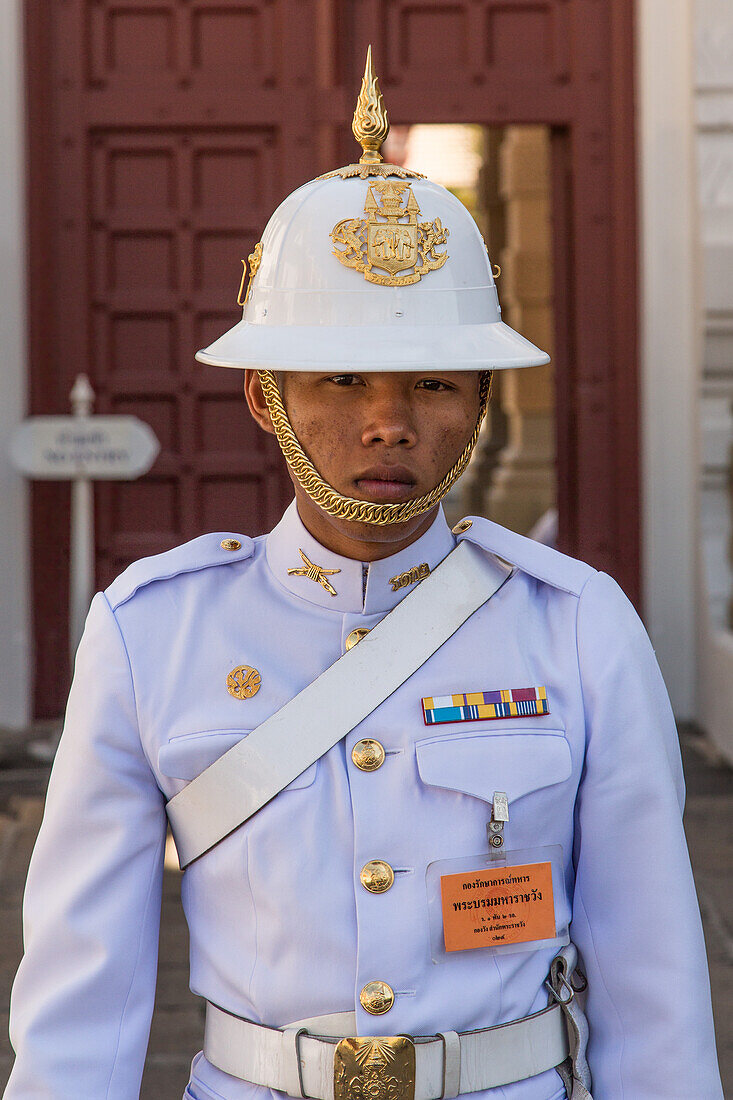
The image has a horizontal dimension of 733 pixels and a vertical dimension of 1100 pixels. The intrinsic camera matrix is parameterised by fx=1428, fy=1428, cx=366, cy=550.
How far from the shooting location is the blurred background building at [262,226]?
5.82 metres

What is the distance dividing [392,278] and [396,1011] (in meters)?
0.73

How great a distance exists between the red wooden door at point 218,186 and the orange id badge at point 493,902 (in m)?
4.60

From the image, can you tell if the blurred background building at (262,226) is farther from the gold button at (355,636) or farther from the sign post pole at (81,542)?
the gold button at (355,636)

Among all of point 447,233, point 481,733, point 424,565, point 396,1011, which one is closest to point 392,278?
point 447,233

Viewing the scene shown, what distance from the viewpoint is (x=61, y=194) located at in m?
5.89

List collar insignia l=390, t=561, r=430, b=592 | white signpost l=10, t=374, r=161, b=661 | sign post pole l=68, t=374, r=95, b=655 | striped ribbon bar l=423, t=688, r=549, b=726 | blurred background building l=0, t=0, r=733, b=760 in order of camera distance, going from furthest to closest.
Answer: blurred background building l=0, t=0, r=733, b=760
white signpost l=10, t=374, r=161, b=661
sign post pole l=68, t=374, r=95, b=655
collar insignia l=390, t=561, r=430, b=592
striped ribbon bar l=423, t=688, r=549, b=726

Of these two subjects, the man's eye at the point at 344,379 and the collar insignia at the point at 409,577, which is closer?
the man's eye at the point at 344,379

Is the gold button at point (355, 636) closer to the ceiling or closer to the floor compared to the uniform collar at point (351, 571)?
closer to the floor

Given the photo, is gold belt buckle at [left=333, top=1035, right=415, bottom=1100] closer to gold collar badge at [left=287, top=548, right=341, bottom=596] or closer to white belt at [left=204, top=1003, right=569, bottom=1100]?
white belt at [left=204, top=1003, right=569, bottom=1100]

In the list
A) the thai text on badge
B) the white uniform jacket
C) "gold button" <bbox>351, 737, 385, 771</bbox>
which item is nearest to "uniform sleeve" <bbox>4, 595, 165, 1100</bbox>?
the white uniform jacket

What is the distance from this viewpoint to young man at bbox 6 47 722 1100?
1402 millimetres

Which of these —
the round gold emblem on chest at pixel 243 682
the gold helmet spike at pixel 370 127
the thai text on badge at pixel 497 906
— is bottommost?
the thai text on badge at pixel 497 906

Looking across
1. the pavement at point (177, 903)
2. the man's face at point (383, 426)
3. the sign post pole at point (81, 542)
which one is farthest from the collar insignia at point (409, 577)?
the sign post pole at point (81, 542)

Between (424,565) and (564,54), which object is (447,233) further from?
(564,54)
